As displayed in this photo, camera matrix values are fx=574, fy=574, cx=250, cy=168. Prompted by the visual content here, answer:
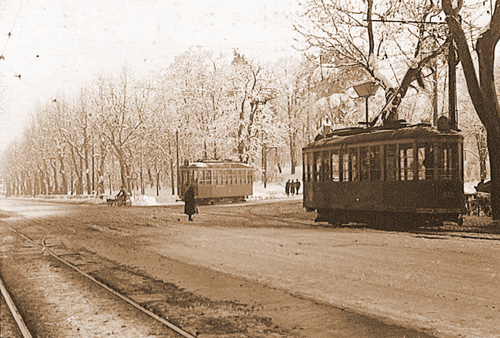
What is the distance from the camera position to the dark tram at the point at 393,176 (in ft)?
56.7

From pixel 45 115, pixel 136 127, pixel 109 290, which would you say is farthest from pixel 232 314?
pixel 45 115

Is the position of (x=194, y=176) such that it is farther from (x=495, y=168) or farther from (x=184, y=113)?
(x=495, y=168)

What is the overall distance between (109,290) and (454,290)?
540cm

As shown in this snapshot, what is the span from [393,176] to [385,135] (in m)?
1.37

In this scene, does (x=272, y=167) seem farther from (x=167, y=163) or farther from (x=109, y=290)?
(x=109, y=290)

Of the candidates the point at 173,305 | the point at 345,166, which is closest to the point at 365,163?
the point at 345,166

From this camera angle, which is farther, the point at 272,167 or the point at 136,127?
the point at 272,167

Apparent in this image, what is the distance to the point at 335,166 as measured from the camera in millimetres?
20734

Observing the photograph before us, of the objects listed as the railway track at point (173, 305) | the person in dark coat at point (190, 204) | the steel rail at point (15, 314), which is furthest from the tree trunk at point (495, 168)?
the steel rail at point (15, 314)

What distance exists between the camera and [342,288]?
903cm

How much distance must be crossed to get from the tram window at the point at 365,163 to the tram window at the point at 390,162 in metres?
0.78

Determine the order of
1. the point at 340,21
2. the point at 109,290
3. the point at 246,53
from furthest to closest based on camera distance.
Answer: the point at 246,53, the point at 340,21, the point at 109,290

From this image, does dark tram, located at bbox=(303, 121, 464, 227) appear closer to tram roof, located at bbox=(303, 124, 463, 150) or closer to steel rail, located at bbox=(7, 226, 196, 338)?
tram roof, located at bbox=(303, 124, 463, 150)

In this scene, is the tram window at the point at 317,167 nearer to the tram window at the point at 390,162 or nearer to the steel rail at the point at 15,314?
the tram window at the point at 390,162
